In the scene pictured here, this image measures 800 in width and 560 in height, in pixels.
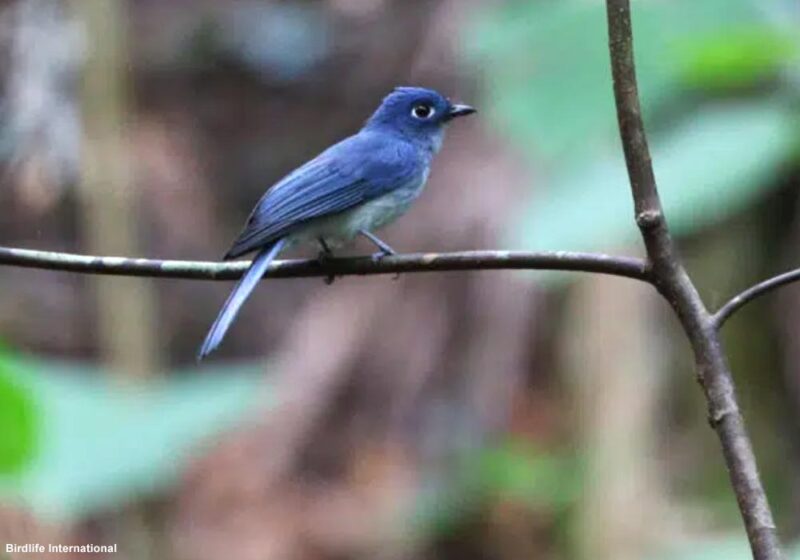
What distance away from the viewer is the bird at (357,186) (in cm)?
283

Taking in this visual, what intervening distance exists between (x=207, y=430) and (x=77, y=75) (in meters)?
1.51

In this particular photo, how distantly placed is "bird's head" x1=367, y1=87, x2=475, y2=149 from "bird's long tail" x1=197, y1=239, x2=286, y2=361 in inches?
28.0

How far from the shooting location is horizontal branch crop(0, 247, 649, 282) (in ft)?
5.83

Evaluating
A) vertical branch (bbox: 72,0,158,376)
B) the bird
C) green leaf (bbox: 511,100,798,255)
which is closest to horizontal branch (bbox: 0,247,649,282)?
the bird

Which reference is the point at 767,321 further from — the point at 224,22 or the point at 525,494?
the point at 224,22

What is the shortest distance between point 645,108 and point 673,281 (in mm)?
2869

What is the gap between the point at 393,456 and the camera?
650 centimetres

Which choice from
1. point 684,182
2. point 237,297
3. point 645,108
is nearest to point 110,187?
point 645,108

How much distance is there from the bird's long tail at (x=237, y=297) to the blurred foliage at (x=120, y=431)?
1.04m

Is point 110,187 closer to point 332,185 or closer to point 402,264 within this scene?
point 332,185

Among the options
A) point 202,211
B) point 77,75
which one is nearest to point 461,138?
point 202,211

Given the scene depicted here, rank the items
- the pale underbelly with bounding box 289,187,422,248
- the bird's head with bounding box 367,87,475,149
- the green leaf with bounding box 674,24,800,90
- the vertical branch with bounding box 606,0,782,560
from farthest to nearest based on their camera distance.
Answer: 1. the green leaf with bounding box 674,24,800,90
2. the bird's head with bounding box 367,87,475,149
3. the pale underbelly with bounding box 289,187,422,248
4. the vertical branch with bounding box 606,0,782,560

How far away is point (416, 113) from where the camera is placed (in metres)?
3.45

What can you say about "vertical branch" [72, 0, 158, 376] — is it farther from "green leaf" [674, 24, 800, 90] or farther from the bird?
"green leaf" [674, 24, 800, 90]
